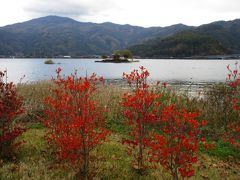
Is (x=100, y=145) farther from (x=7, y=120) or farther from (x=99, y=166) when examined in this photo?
(x=7, y=120)

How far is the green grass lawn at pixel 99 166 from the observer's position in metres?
7.40

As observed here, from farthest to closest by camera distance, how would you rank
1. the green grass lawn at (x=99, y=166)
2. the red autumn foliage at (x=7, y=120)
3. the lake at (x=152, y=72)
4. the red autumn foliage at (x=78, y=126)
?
the lake at (x=152, y=72), the red autumn foliage at (x=7, y=120), the green grass lawn at (x=99, y=166), the red autumn foliage at (x=78, y=126)

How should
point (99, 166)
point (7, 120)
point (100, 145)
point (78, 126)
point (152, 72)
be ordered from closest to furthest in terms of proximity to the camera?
point (78, 126)
point (99, 166)
point (7, 120)
point (100, 145)
point (152, 72)

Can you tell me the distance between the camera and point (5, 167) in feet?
25.0

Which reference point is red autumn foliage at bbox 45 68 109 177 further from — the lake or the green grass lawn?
the lake

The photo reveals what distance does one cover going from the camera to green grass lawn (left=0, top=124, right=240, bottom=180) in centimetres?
740

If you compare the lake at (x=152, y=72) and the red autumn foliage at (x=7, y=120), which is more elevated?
the red autumn foliage at (x=7, y=120)

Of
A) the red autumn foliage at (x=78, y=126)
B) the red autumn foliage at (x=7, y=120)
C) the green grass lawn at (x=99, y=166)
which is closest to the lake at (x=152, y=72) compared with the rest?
the green grass lawn at (x=99, y=166)

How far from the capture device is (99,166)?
7.98 metres

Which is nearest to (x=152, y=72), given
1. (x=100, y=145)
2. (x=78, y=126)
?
(x=100, y=145)

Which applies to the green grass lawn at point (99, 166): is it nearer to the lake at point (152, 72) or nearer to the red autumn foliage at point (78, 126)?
the red autumn foliage at point (78, 126)

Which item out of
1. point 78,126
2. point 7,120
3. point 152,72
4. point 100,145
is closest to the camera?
point 78,126

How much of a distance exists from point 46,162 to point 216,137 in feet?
25.1

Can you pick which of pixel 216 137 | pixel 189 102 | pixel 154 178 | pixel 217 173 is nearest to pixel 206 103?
pixel 189 102
